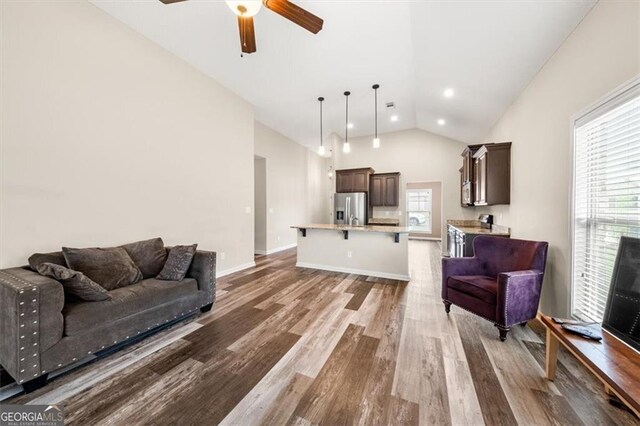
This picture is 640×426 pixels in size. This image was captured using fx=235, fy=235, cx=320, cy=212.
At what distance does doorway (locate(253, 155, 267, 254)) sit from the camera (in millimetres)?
6047

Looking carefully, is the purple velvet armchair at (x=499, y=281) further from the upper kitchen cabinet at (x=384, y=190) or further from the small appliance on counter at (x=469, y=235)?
the upper kitchen cabinet at (x=384, y=190)

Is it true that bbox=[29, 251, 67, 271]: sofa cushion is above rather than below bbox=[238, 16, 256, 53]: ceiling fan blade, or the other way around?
below

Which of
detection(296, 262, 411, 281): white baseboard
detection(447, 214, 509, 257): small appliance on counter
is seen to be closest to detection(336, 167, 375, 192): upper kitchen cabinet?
detection(447, 214, 509, 257): small appliance on counter

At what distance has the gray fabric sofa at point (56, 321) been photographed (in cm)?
152

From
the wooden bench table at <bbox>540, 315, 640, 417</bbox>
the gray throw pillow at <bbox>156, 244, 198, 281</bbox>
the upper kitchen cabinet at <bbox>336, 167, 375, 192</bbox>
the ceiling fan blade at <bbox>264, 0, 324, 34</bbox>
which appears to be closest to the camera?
the wooden bench table at <bbox>540, 315, 640, 417</bbox>

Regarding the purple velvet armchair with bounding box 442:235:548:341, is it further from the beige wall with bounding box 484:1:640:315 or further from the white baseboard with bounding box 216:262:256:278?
the white baseboard with bounding box 216:262:256:278

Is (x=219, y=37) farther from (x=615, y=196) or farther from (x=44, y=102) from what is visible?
(x=615, y=196)

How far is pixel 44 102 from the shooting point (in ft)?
7.30

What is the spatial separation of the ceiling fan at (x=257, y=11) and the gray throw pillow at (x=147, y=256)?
2.41 m

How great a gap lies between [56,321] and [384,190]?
7.25 metres

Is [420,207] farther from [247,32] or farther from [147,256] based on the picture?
[147,256]

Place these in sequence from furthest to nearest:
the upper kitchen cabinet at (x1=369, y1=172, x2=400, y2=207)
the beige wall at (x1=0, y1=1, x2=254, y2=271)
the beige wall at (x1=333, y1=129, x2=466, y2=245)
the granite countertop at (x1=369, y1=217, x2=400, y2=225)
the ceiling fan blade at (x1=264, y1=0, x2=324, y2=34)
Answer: the upper kitchen cabinet at (x1=369, y1=172, x2=400, y2=207) < the granite countertop at (x1=369, y1=217, x2=400, y2=225) < the beige wall at (x1=333, y1=129, x2=466, y2=245) < the beige wall at (x1=0, y1=1, x2=254, y2=271) < the ceiling fan blade at (x1=264, y1=0, x2=324, y2=34)

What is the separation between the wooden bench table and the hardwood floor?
0.33 m

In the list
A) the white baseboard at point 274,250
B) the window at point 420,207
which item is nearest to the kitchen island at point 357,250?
the white baseboard at point 274,250
